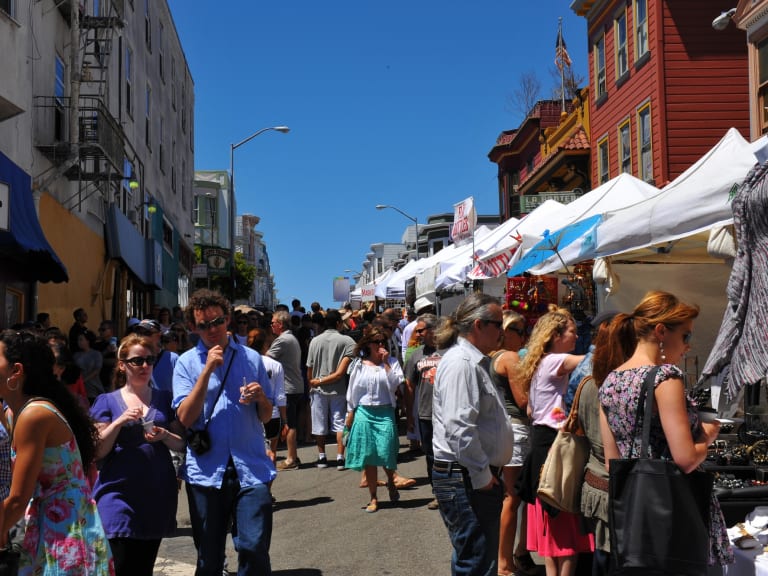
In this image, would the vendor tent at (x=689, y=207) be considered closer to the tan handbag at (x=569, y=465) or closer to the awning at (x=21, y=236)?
the tan handbag at (x=569, y=465)

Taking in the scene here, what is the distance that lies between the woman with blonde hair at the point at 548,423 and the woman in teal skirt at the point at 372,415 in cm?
322

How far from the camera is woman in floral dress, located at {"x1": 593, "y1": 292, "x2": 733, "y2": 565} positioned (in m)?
3.89

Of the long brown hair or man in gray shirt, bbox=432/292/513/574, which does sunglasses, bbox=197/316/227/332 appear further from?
the long brown hair

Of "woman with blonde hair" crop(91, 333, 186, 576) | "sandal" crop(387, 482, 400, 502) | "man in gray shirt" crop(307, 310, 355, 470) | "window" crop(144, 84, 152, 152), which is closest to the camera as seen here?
"woman with blonde hair" crop(91, 333, 186, 576)

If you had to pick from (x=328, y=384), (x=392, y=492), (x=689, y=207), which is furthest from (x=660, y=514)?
(x=328, y=384)

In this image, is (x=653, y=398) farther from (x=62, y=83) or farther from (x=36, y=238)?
(x=62, y=83)

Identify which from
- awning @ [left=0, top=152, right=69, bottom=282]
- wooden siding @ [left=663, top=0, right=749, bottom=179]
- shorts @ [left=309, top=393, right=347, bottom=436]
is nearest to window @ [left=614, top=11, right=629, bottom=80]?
wooden siding @ [left=663, top=0, right=749, bottom=179]

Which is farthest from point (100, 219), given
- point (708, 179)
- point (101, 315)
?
point (708, 179)

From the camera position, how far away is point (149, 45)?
31.0 metres

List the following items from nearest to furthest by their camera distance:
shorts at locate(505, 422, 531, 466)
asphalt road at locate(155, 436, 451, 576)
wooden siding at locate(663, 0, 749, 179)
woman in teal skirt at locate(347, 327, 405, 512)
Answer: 1. shorts at locate(505, 422, 531, 466)
2. asphalt road at locate(155, 436, 451, 576)
3. woman in teal skirt at locate(347, 327, 405, 512)
4. wooden siding at locate(663, 0, 749, 179)

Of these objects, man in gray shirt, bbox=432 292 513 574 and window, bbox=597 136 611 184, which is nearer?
man in gray shirt, bbox=432 292 513 574

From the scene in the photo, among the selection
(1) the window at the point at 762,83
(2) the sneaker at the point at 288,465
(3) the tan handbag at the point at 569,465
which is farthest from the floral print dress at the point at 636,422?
(1) the window at the point at 762,83

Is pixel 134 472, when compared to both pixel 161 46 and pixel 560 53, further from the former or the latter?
pixel 560 53

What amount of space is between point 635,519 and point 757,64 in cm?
1462
